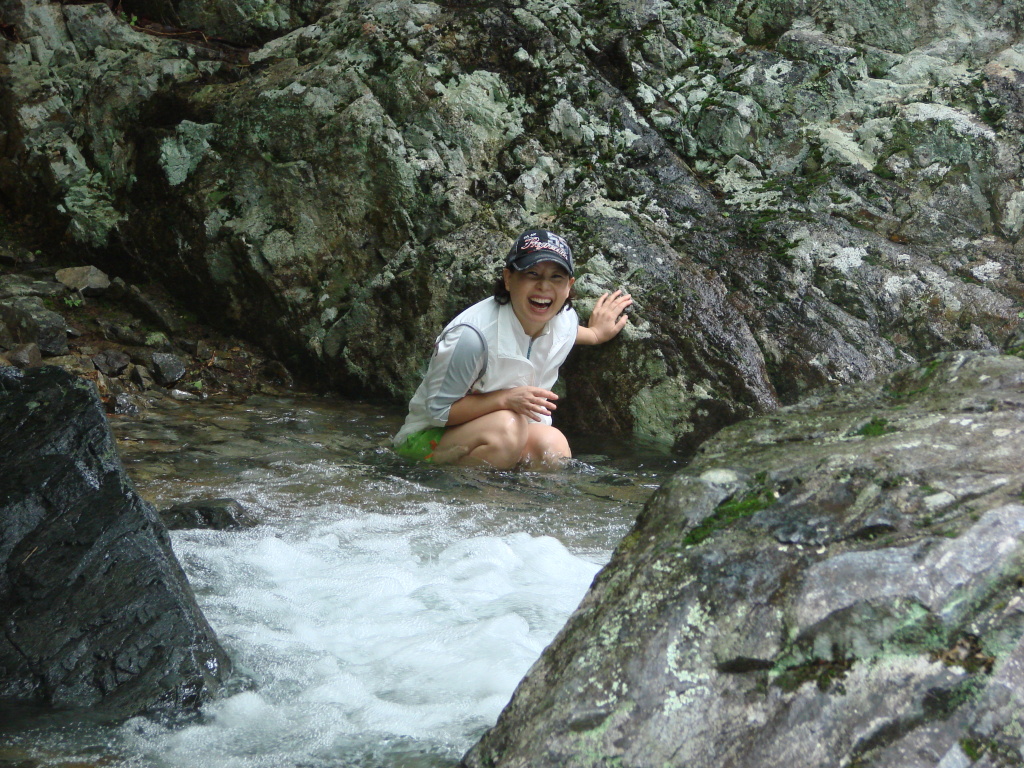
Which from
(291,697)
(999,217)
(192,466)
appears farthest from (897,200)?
(291,697)

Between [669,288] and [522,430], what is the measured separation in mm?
1601

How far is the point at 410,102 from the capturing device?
666 centimetres

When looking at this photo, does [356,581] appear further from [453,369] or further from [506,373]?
[506,373]

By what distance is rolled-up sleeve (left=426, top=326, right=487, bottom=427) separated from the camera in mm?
4742

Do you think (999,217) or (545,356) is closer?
(545,356)

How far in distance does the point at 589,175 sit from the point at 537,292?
80.4 inches

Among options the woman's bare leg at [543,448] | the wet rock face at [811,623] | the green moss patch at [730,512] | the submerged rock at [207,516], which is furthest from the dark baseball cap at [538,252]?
the green moss patch at [730,512]

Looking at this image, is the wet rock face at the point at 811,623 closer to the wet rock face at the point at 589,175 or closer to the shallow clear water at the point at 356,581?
the shallow clear water at the point at 356,581

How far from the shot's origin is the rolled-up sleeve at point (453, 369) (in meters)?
4.74

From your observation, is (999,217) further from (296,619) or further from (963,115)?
(296,619)

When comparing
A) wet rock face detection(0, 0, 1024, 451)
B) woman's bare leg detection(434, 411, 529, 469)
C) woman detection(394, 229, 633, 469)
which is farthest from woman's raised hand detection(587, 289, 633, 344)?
woman's bare leg detection(434, 411, 529, 469)

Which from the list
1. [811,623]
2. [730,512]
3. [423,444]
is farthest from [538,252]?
[811,623]

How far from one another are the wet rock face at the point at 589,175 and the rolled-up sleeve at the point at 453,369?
1137mm

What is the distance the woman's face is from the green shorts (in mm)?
842
